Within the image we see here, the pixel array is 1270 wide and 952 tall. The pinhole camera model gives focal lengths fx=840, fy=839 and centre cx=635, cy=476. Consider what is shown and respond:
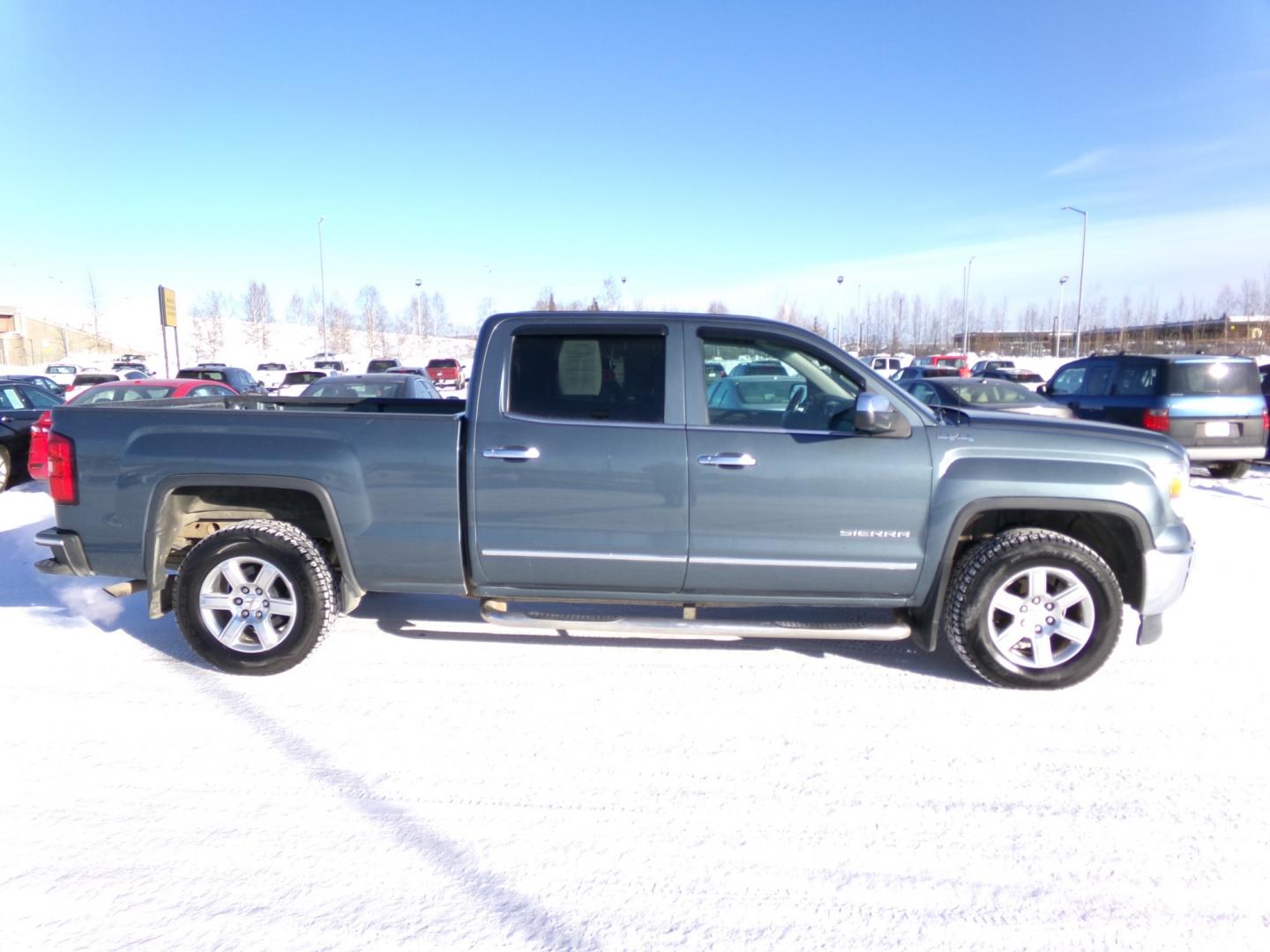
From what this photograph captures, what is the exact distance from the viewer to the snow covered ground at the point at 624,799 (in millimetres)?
2646

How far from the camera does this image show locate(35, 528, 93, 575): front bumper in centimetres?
Answer: 452

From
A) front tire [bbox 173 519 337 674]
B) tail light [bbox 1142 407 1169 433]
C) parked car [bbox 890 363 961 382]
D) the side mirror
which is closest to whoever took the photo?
the side mirror

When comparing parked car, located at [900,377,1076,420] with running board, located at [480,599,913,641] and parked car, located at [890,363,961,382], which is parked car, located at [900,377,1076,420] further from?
parked car, located at [890,363,961,382]

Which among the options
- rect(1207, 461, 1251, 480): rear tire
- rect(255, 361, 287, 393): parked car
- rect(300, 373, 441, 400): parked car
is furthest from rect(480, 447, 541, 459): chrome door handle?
rect(255, 361, 287, 393): parked car

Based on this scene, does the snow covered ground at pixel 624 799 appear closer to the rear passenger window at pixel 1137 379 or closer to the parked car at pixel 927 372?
the rear passenger window at pixel 1137 379

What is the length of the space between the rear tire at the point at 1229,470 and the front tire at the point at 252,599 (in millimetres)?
12553

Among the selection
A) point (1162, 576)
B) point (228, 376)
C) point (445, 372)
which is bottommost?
point (1162, 576)

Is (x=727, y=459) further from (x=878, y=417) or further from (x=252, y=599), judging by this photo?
Answer: (x=252, y=599)

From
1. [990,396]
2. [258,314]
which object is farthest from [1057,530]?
[258,314]

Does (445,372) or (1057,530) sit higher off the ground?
(445,372)

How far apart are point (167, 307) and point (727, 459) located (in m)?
23.8

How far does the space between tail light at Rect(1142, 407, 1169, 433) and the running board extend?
8.65m

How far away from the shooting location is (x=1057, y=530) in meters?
4.67

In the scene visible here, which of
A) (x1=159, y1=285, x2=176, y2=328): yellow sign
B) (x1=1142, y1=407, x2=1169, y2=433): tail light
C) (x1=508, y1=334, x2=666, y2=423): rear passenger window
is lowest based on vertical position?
(x1=1142, y1=407, x2=1169, y2=433): tail light
